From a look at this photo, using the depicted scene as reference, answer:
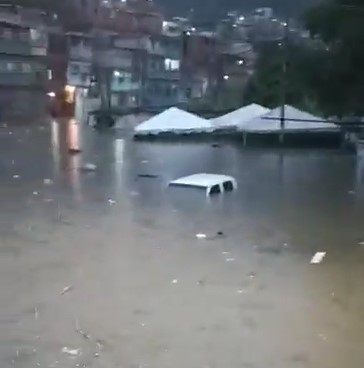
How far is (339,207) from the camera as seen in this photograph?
1401 centimetres

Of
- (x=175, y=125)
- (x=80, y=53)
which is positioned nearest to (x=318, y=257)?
(x=175, y=125)

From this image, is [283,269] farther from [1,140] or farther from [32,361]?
[1,140]

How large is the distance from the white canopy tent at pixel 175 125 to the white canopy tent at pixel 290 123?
1.22 meters

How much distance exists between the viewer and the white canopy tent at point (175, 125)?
27.8m

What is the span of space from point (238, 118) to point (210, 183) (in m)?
13.9

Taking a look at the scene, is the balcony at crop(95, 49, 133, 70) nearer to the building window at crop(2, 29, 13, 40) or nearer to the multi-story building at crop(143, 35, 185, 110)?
the multi-story building at crop(143, 35, 185, 110)

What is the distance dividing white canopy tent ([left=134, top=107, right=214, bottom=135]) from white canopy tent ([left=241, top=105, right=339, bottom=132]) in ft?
4.01

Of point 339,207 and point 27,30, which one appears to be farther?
point 27,30

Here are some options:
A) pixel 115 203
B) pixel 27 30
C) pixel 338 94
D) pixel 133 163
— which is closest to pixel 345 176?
pixel 338 94

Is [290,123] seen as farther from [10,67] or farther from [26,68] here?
[26,68]

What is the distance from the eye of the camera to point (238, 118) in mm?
29188

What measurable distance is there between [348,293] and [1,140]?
1908cm

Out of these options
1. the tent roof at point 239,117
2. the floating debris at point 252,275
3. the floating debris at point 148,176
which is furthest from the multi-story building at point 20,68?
the floating debris at point 252,275

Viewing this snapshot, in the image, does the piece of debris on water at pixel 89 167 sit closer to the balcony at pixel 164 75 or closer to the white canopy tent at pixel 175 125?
the white canopy tent at pixel 175 125
